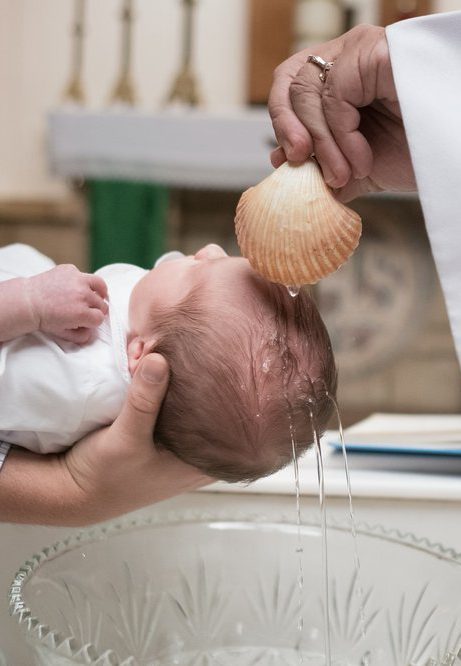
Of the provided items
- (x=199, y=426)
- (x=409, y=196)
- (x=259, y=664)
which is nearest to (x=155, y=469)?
(x=199, y=426)

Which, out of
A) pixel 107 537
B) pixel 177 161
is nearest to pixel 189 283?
pixel 107 537

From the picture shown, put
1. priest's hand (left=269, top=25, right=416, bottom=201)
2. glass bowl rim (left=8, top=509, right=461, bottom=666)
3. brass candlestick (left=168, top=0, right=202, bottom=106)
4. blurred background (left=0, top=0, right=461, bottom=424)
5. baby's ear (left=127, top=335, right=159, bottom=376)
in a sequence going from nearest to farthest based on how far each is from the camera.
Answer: glass bowl rim (left=8, top=509, right=461, bottom=666) → priest's hand (left=269, top=25, right=416, bottom=201) → baby's ear (left=127, top=335, right=159, bottom=376) → blurred background (left=0, top=0, right=461, bottom=424) → brass candlestick (left=168, top=0, right=202, bottom=106)

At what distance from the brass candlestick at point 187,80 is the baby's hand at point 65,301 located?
2.37 meters

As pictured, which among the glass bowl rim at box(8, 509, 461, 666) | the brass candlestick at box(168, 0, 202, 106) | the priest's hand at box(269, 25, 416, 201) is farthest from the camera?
the brass candlestick at box(168, 0, 202, 106)

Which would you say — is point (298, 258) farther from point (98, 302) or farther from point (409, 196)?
point (409, 196)

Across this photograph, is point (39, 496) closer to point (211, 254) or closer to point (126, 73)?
point (211, 254)

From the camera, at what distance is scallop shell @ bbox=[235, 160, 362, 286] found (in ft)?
2.42

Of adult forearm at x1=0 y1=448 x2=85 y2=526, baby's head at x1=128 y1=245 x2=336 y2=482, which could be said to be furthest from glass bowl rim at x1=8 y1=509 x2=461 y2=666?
baby's head at x1=128 y1=245 x2=336 y2=482

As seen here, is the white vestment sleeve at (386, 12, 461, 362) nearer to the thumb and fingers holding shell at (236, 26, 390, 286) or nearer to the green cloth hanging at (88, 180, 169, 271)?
the thumb and fingers holding shell at (236, 26, 390, 286)

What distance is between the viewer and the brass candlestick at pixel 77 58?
321 cm

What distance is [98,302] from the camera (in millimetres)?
890

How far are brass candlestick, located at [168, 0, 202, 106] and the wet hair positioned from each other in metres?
2.42

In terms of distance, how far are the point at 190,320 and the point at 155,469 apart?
0.15 metres

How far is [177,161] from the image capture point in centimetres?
282
